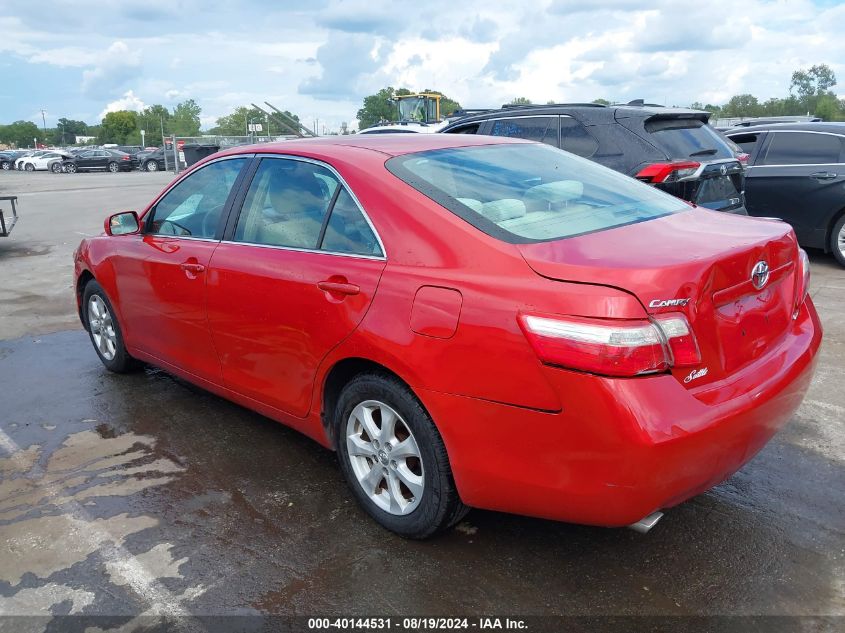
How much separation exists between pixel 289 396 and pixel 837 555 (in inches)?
95.0

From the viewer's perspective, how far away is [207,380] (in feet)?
13.5

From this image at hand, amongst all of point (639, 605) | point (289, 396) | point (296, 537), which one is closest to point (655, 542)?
point (639, 605)

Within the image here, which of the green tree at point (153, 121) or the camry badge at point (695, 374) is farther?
the green tree at point (153, 121)

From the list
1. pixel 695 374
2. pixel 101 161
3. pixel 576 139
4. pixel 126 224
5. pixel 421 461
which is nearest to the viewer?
pixel 695 374

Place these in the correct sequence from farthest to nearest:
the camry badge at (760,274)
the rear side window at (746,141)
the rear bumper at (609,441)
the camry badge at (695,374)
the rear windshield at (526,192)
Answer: the rear side window at (746,141) < the rear windshield at (526,192) < the camry badge at (760,274) < the camry badge at (695,374) < the rear bumper at (609,441)

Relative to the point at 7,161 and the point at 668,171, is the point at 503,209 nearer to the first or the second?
the point at 668,171

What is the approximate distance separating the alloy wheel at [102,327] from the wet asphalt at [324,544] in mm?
1002

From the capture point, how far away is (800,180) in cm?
870

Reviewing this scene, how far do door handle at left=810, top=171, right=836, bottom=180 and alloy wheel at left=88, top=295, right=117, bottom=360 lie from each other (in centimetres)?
767

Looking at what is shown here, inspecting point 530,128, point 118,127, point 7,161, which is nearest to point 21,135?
point 118,127

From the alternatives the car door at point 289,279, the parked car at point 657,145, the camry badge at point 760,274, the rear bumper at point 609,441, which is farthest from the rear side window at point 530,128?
the rear bumper at point 609,441

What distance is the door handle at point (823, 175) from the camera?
27.8 feet

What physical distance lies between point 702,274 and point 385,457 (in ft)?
4.77

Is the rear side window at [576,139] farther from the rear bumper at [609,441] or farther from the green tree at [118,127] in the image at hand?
the green tree at [118,127]
